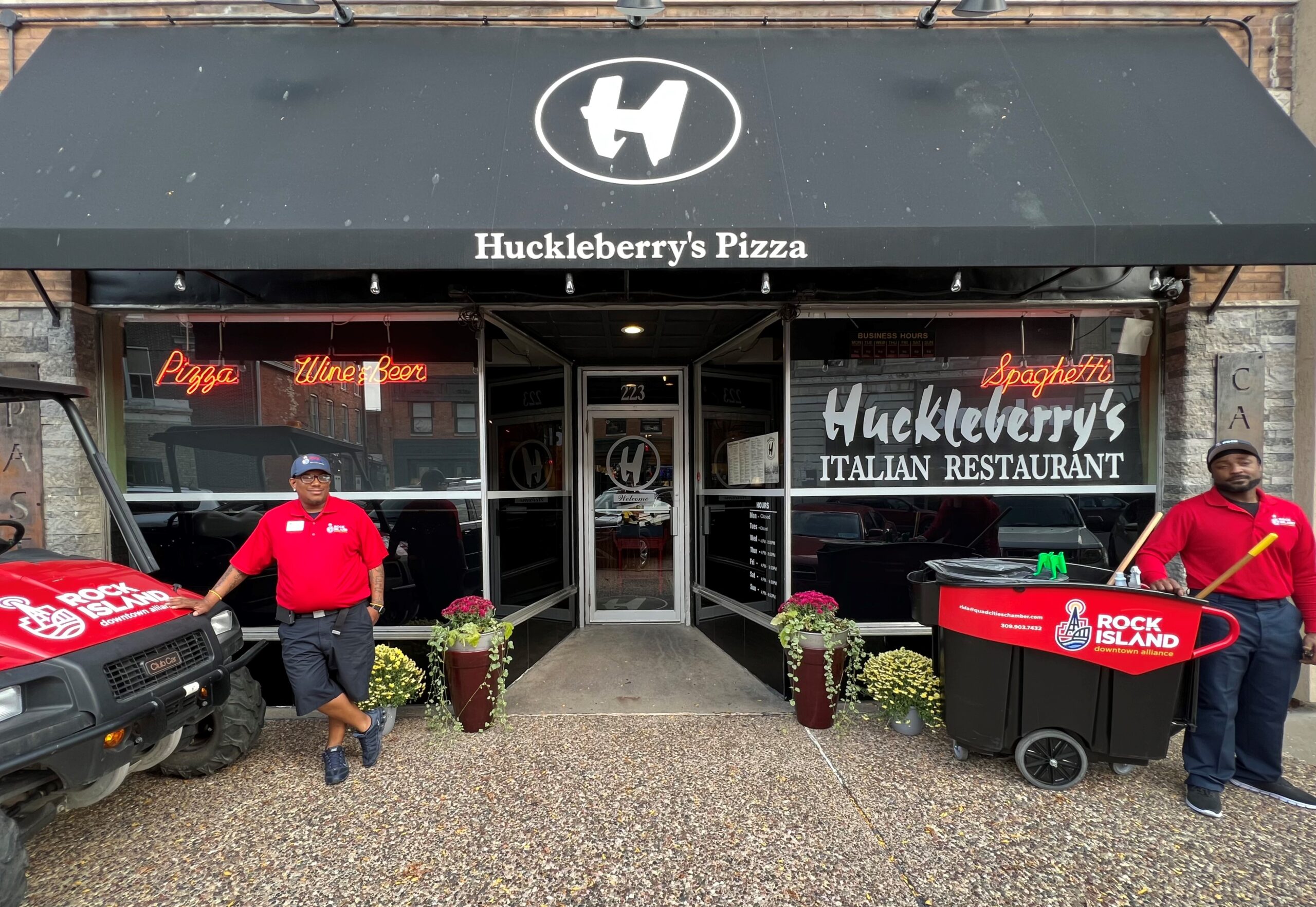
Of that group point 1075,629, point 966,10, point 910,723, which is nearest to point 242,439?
point 910,723

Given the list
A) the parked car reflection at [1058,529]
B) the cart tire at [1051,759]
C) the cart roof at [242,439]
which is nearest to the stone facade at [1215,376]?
the parked car reflection at [1058,529]

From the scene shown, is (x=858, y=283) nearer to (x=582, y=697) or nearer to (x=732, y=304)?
(x=732, y=304)

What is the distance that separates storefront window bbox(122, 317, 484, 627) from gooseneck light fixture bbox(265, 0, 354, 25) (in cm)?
204

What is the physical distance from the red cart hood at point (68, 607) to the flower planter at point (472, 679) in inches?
60.8

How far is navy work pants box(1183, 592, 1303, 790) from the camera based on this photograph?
318 centimetres

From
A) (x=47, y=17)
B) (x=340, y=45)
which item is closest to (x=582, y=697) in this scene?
(x=340, y=45)

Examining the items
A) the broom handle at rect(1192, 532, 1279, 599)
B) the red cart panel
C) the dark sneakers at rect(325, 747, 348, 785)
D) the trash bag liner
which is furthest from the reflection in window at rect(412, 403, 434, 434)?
the broom handle at rect(1192, 532, 1279, 599)

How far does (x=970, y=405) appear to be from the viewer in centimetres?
466

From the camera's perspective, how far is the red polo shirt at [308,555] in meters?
3.38

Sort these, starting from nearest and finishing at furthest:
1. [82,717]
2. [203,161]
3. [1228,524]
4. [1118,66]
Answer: [82,717]
[1228,524]
[203,161]
[1118,66]

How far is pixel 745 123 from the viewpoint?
3957 mm

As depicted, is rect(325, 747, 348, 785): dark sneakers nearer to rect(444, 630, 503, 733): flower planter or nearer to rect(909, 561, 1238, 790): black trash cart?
rect(444, 630, 503, 733): flower planter

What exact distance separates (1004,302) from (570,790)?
447 centimetres

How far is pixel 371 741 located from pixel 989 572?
3794 millimetres
